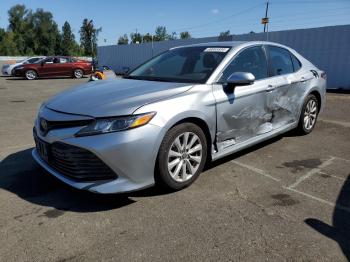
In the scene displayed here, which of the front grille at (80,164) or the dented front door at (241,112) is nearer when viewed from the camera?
the front grille at (80,164)

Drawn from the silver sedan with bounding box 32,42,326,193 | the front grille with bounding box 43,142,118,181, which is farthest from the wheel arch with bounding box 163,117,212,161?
the front grille with bounding box 43,142,118,181

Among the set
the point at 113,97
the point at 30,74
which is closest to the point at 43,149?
the point at 113,97

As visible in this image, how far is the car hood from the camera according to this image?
10.6ft

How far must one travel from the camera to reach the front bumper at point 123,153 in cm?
306

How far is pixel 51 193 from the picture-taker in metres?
3.62

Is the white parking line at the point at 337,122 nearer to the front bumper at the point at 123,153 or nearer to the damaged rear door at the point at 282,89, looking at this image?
the damaged rear door at the point at 282,89

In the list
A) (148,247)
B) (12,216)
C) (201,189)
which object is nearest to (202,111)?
(201,189)

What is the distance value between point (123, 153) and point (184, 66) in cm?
180

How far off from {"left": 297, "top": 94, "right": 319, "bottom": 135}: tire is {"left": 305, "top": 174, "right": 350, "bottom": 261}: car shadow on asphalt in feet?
7.87

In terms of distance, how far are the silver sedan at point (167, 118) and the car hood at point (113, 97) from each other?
0.01 meters

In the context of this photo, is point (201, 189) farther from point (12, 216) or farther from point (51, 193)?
point (12, 216)

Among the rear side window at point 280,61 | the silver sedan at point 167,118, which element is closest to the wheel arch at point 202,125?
the silver sedan at point 167,118

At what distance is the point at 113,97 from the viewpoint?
3.48 m

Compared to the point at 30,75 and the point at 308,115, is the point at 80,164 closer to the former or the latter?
the point at 308,115
